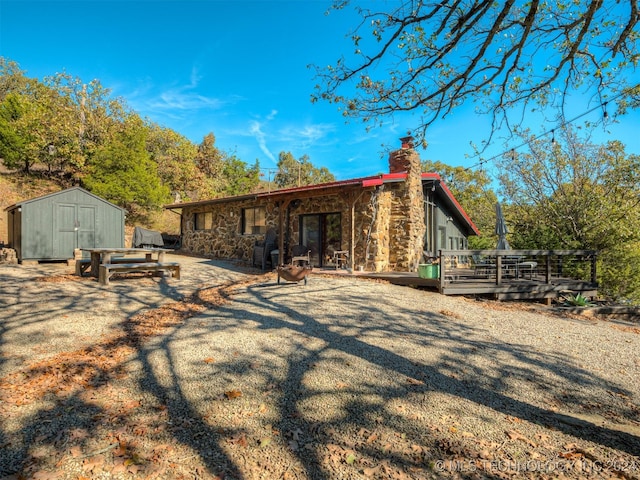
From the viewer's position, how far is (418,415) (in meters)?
2.79

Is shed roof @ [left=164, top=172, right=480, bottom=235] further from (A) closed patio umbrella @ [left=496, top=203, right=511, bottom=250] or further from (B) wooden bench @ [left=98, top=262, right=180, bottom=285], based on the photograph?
(B) wooden bench @ [left=98, top=262, right=180, bottom=285]

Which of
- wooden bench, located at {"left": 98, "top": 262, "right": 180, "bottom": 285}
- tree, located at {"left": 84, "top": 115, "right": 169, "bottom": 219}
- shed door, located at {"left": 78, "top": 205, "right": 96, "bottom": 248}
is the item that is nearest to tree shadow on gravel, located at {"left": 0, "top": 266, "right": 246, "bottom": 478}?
wooden bench, located at {"left": 98, "top": 262, "right": 180, "bottom": 285}

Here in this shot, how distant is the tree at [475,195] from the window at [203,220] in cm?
1669

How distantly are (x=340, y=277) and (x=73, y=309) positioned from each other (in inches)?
254

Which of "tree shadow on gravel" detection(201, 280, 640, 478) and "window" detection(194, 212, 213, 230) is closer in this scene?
"tree shadow on gravel" detection(201, 280, 640, 478)

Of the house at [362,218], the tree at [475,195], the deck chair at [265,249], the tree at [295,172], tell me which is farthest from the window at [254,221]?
the tree at [295,172]

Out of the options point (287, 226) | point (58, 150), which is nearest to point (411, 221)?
point (287, 226)

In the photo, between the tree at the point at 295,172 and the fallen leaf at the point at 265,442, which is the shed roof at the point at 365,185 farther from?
the tree at the point at 295,172

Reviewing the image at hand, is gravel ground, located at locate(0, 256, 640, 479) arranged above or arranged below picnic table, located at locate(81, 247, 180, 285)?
below

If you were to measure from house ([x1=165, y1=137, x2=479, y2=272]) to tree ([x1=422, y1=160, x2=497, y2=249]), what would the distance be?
10.5 metres

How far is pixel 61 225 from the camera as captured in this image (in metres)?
12.2

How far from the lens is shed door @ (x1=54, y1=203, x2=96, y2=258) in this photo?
39.9 feet

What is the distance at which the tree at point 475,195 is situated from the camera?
2392cm

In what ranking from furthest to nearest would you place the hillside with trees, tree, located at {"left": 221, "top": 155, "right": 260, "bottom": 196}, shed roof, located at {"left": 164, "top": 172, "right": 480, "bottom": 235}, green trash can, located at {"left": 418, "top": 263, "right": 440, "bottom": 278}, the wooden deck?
tree, located at {"left": 221, "top": 155, "right": 260, "bottom": 196} < the hillside with trees < shed roof, located at {"left": 164, "top": 172, "right": 480, "bottom": 235} < green trash can, located at {"left": 418, "top": 263, "right": 440, "bottom": 278} < the wooden deck
